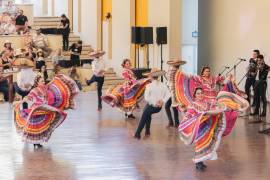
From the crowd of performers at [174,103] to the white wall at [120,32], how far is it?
32.4 ft

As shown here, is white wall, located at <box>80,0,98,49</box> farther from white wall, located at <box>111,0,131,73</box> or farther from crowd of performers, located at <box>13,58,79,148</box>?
crowd of performers, located at <box>13,58,79,148</box>

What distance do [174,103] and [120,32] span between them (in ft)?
45.4

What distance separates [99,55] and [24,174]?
879 cm

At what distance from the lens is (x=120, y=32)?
99.7 ft

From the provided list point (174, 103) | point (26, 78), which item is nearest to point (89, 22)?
point (26, 78)

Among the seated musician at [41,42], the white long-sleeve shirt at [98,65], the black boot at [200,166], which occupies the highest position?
the seated musician at [41,42]

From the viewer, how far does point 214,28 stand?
28.3 meters

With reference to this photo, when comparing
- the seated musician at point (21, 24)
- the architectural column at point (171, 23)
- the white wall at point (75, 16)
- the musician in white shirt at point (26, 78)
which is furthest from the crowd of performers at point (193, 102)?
the white wall at point (75, 16)

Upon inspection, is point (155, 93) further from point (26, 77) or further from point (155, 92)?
point (26, 77)

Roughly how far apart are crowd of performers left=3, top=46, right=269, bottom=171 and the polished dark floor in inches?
17.8

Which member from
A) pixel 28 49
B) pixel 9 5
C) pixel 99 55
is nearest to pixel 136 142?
pixel 99 55

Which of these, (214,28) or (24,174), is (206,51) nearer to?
(214,28)

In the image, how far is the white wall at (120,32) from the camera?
29.6 metres

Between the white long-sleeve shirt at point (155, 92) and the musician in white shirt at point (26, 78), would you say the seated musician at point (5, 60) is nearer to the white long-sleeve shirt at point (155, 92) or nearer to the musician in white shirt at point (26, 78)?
the musician in white shirt at point (26, 78)
